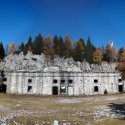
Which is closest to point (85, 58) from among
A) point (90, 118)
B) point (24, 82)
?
point (24, 82)

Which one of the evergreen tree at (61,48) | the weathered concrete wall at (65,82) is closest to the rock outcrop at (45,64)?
the weathered concrete wall at (65,82)

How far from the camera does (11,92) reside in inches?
2761

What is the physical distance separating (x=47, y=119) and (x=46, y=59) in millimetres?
52173

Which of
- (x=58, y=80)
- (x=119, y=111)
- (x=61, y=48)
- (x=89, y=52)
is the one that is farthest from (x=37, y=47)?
(x=119, y=111)

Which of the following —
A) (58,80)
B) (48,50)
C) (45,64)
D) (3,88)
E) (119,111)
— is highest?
(48,50)

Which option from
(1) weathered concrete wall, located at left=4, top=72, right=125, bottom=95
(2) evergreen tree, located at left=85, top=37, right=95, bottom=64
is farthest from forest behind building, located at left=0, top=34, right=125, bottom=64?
(1) weathered concrete wall, located at left=4, top=72, right=125, bottom=95

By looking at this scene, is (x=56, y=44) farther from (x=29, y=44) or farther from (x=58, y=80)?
(x=58, y=80)

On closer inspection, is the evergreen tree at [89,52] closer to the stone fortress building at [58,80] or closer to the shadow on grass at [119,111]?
the stone fortress building at [58,80]

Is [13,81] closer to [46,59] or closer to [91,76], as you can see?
[46,59]

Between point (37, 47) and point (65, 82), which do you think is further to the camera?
point (37, 47)

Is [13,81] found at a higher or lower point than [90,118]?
higher

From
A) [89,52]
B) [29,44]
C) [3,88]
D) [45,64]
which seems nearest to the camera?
[3,88]

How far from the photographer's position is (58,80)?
238 feet

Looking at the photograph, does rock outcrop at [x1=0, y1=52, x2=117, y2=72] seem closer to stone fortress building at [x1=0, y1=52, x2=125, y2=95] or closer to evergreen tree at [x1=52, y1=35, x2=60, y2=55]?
stone fortress building at [x1=0, y1=52, x2=125, y2=95]
